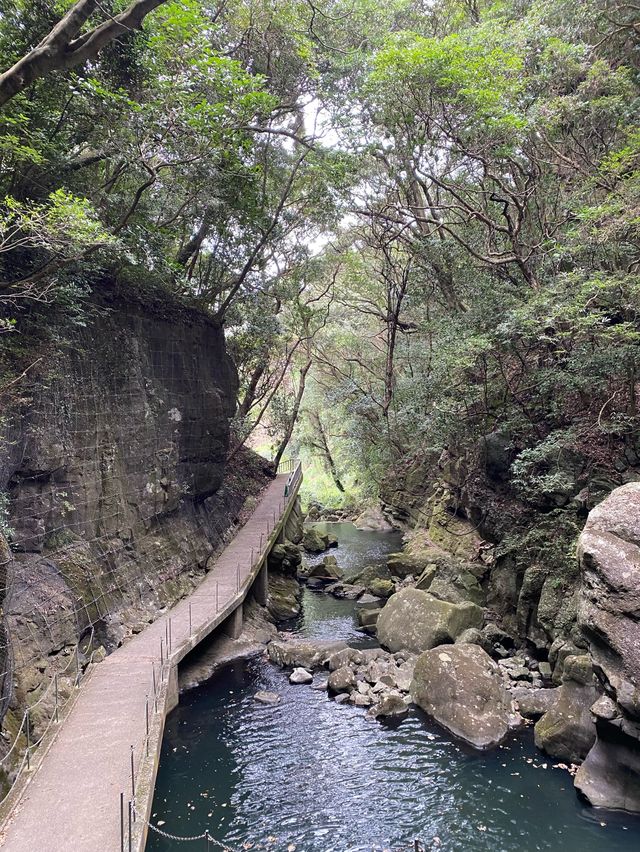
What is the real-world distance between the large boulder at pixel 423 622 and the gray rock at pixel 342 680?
189 cm

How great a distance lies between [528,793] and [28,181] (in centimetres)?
1332

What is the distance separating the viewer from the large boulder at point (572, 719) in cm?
838

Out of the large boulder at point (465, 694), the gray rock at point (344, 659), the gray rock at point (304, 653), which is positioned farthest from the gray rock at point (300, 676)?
the large boulder at point (465, 694)

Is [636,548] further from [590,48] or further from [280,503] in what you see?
[280,503]

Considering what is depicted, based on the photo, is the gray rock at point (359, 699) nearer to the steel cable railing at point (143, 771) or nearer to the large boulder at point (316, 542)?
the steel cable railing at point (143, 771)

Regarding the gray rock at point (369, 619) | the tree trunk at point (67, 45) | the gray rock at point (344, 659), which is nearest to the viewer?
the tree trunk at point (67, 45)

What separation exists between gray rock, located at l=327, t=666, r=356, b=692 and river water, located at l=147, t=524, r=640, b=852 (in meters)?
0.47

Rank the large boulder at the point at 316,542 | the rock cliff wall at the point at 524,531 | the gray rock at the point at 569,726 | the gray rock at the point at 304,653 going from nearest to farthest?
the gray rock at the point at 569,726 → the rock cliff wall at the point at 524,531 → the gray rock at the point at 304,653 → the large boulder at the point at 316,542

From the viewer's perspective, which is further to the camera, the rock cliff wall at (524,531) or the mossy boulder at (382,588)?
the mossy boulder at (382,588)

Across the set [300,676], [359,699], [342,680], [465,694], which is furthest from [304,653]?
[465,694]

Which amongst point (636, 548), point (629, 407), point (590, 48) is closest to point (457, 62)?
point (590, 48)

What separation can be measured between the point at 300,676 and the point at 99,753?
5.70 m

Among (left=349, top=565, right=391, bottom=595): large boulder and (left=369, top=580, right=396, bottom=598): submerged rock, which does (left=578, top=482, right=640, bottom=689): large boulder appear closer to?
(left=369, top=580, right=396, bottom=598): submerged rock

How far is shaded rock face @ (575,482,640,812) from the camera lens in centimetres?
730
